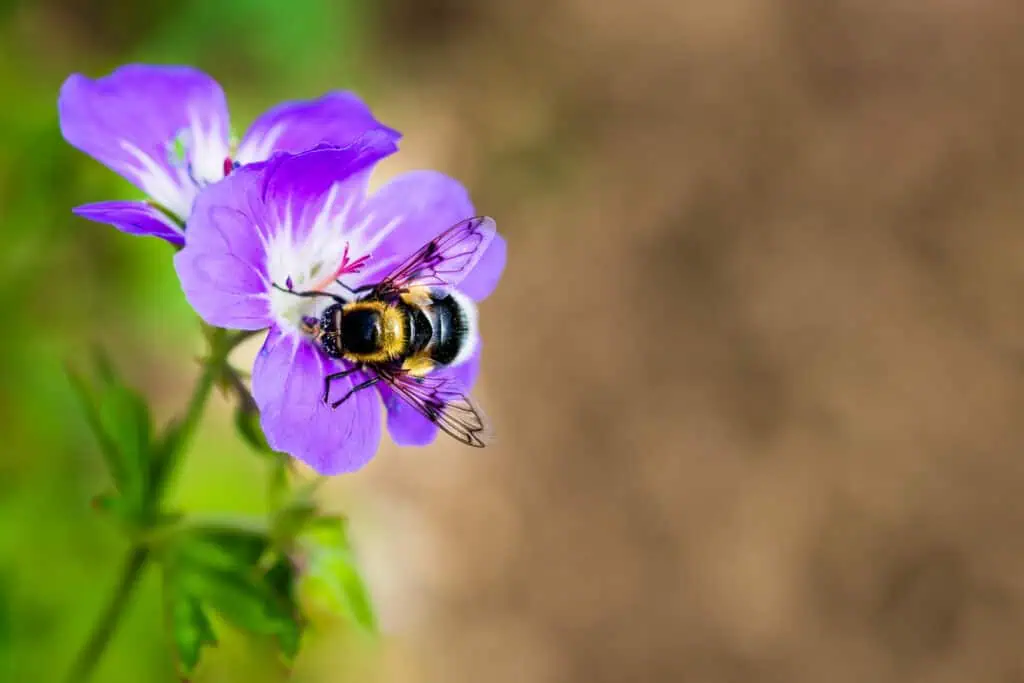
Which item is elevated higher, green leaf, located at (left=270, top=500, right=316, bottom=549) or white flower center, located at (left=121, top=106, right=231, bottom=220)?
white flower center, located at (left=121, top=106, right=231, bottom=220)

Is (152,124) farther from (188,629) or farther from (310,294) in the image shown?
(188,629)

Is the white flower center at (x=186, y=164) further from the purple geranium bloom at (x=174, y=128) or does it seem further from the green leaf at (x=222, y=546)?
the green leaf at (x=222, y=546)

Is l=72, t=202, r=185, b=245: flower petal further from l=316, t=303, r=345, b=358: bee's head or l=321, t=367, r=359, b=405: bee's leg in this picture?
l=321, t=367, r=359, b=405: bee's leg

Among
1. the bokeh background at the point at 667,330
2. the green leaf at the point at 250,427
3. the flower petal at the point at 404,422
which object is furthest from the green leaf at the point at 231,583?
the bokeh background at the point at 667,330

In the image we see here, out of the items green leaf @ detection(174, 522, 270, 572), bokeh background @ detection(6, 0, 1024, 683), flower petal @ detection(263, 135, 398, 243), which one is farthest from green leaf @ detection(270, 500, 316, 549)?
bokeh background @ detection(6, 0, 1024, 683)

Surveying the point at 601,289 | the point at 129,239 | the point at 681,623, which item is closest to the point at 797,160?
the point at 601,289

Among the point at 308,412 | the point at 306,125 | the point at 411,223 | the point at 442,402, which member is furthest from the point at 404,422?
the point at 306,125
